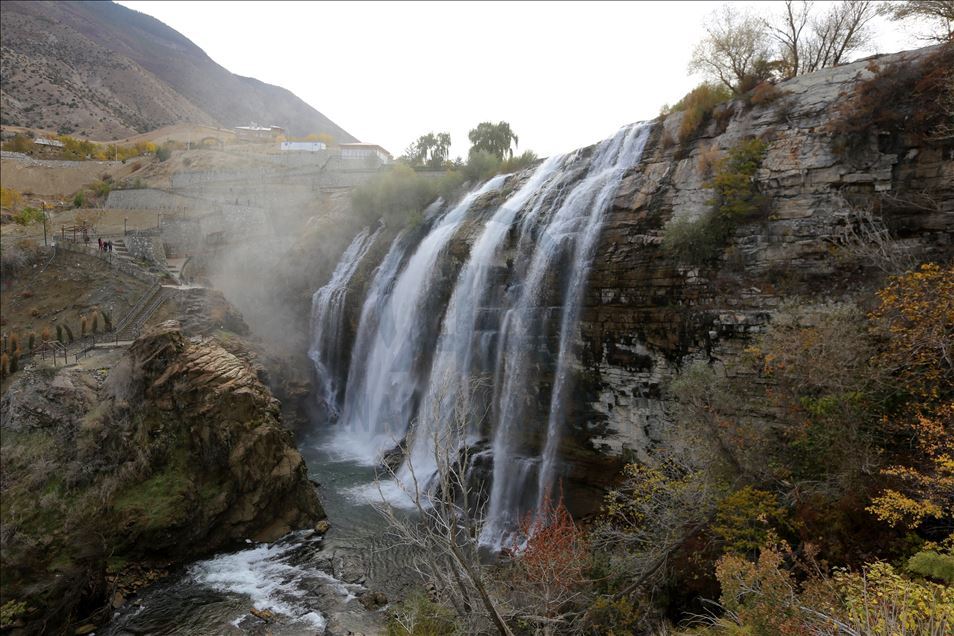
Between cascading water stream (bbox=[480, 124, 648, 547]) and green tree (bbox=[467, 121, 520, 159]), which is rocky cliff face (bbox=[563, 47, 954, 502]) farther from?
green tree (bbox=[467, 121, 520, 159])

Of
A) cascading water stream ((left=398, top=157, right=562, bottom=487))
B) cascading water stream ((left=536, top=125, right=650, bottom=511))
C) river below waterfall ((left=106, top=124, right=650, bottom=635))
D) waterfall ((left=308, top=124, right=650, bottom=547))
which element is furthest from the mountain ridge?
cascading water stream ((left=536, top=125, right=650, bottom=511))

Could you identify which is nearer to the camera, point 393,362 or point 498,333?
point 498,333

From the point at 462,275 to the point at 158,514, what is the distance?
13.6 meters

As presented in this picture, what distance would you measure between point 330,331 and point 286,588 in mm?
17550

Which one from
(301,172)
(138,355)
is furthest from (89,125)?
(138,355)

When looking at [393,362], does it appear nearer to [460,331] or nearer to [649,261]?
[460,331]

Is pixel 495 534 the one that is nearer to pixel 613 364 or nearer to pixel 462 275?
pixel 613 364

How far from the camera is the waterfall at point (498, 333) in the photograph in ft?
56.6

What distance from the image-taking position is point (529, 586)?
33.1ft

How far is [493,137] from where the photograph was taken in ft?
145

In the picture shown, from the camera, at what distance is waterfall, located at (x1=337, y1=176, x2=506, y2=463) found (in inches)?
→ 930

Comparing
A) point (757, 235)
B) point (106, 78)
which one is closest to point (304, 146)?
point (757, 235)

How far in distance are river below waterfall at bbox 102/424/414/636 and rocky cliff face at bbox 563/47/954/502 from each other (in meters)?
7.06

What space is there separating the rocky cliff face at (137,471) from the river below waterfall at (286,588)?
0.93 m
